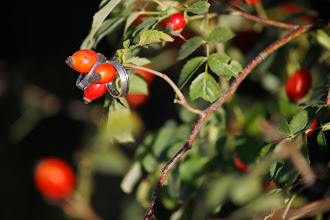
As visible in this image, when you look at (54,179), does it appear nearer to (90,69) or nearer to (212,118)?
(212,118)

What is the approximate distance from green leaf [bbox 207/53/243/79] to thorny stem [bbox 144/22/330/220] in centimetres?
2

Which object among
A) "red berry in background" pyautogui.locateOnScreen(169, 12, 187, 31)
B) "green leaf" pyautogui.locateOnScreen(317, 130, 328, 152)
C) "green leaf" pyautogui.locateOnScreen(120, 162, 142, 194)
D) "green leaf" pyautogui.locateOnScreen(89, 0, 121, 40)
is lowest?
"green leaf" pyautogui.locateOnScreen(120, 162, 142, 194)

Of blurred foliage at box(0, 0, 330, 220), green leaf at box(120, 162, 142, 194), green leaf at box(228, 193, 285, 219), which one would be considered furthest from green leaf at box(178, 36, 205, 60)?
green leaf at box(120, 162, 142, 194)

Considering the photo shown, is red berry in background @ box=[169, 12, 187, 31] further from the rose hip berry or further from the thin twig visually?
the thin twig

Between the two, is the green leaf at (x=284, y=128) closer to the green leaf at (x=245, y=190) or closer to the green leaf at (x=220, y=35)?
the green leaf at (x=245, y=190)

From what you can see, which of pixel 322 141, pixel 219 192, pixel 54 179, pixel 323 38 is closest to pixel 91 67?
pixel 219 192

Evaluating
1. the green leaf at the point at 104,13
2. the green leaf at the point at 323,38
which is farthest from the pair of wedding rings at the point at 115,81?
the green leaf at the point at 323,38

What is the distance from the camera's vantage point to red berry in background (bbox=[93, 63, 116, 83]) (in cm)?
74

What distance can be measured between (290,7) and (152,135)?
2.69ft

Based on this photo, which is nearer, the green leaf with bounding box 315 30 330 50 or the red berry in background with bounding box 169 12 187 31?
the red berry in background with bounding box 169 12 187 31

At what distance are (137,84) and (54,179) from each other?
93cm

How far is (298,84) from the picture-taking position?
1.26m

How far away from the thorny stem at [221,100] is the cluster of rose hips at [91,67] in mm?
198

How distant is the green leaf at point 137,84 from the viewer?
0.99 metres
